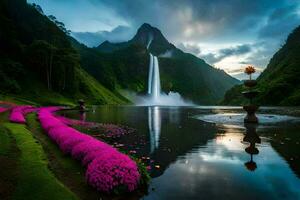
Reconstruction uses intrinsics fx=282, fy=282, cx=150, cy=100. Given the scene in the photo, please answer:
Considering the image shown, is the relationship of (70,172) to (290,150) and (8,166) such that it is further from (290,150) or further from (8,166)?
(290,150)

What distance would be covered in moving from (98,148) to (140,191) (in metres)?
3.75

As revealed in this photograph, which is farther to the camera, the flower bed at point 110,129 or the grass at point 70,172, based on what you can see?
the flower bed at point 110,129

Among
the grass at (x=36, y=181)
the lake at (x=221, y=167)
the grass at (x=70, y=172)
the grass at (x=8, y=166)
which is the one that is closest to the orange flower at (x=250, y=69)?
the lake at (x=221, y=167)

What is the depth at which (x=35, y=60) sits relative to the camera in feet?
364

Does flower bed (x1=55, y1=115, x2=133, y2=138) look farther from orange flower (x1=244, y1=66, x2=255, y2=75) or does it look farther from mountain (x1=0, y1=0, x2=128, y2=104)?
mountain (x1=0, y1=0, x2=128, y2=104)

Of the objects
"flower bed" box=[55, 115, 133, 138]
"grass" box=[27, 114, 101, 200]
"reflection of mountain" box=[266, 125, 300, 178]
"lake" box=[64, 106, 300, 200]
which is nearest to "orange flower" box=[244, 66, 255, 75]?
"reflection of mountain" box=[266, 125, 300, 178]

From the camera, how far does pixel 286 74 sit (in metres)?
186

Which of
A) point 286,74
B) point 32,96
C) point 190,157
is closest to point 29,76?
point 32,96

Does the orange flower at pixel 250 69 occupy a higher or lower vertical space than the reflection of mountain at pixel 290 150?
higher

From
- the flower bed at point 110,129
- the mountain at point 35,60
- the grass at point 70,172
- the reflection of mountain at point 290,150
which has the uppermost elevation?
the mountain at point 35,60

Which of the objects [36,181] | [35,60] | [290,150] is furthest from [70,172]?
[35,60]

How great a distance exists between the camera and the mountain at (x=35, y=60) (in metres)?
91.7

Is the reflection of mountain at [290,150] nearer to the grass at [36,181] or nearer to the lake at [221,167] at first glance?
the lake at [221,167]

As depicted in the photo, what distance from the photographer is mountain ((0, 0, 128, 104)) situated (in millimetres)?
91688
